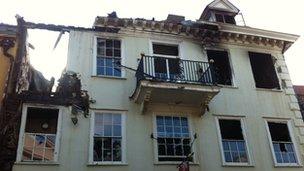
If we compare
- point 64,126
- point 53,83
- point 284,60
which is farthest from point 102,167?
point 284,60

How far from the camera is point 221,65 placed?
55.5ft

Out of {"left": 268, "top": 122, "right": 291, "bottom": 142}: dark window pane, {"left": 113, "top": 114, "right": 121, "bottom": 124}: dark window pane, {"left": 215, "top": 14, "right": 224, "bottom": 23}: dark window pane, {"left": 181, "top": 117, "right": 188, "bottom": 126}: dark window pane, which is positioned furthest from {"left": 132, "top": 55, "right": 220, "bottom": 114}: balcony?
{"left": 215, "top": 14, "right": 224, "bottom": 23}: dark window pane

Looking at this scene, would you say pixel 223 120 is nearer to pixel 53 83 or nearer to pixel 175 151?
pixel 175 151

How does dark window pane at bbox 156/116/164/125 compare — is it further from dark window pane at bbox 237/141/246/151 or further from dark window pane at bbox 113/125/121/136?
dark window pane at bbox 237/141/246/151

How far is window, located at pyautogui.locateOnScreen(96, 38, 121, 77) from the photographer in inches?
596

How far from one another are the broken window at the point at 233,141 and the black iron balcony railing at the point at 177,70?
1.92m

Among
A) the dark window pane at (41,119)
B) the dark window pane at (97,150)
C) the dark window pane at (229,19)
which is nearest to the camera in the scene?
the dark window pane at (97,150)

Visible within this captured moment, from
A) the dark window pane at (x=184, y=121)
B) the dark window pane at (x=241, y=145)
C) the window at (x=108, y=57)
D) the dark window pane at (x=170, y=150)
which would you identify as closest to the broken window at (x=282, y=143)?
the dark window pane at (x=241, y=145)

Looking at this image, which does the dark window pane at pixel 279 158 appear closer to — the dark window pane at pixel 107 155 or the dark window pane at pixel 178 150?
the dark window pane at pixel 178 150

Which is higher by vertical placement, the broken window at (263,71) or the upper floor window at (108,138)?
the broken window at (263,71)

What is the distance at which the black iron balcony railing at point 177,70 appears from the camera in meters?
14.7

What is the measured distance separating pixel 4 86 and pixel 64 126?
2795 millimetres

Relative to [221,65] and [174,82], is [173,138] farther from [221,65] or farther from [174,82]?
[221,65]

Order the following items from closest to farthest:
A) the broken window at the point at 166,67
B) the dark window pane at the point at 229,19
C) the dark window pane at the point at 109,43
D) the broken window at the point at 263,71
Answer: the broken window at the point at 166,67 → the dark window pane at the point at 109,43 → the broken window at the point at 263,71 → the dark window pane at the point at 229,19
